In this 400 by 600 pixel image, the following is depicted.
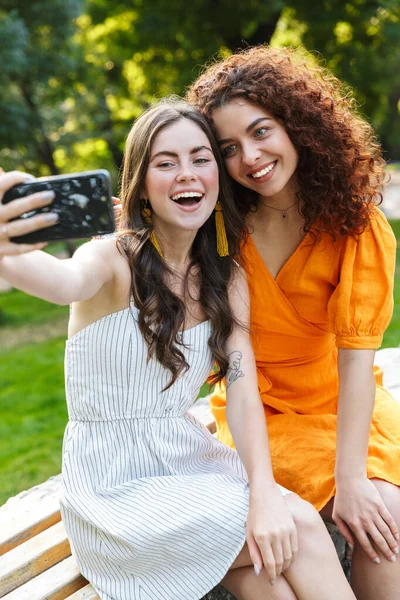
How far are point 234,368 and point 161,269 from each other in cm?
46

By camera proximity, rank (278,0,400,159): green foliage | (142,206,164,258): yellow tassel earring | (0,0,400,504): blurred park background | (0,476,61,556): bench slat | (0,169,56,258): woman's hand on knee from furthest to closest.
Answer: (278,0,400,159): green foliage → (0,0,400,504): blurred park background → (0,476,61,556): bench slat → (142,206,164,258): yellow tassel earring → (0,169,56,258): woman's hand on knee

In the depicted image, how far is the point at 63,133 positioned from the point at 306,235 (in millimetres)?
11143

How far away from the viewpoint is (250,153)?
7.87 feet

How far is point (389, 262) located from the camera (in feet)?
8.21

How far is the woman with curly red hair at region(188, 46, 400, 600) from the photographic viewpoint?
2355 mm

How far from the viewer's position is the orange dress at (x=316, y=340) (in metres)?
2.47

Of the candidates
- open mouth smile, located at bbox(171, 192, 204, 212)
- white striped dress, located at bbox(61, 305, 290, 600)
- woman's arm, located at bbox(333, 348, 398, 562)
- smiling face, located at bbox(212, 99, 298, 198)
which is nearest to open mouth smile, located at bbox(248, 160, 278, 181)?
smiling face, located at bbox(212, 99, 298, 198)

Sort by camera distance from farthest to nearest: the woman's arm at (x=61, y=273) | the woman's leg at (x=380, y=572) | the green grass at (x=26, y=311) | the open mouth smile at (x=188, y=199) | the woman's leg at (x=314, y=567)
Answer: the green grass at (x=26, y=311) → the open mouth smile at (x=188, y=199) → the woman's leg at (x=380, y=572) → the woman's leg at (x=314, y=567) → the woman's arm at (x=61, y=273)

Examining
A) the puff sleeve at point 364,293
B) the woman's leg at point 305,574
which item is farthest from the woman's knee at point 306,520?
the puff sleeve at point 364,293

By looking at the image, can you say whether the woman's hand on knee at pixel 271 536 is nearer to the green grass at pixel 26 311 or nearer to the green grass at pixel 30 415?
the green grass at pixel 30 415

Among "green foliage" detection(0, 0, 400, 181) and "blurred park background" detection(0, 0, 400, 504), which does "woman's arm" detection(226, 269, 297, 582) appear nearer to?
"blurred park background" detection(0, 0, 400, 504)

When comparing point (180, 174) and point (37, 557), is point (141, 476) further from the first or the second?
point (180, 174)

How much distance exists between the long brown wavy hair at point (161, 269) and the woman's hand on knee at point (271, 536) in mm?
539

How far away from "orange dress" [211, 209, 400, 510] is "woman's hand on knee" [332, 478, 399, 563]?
0.10m
